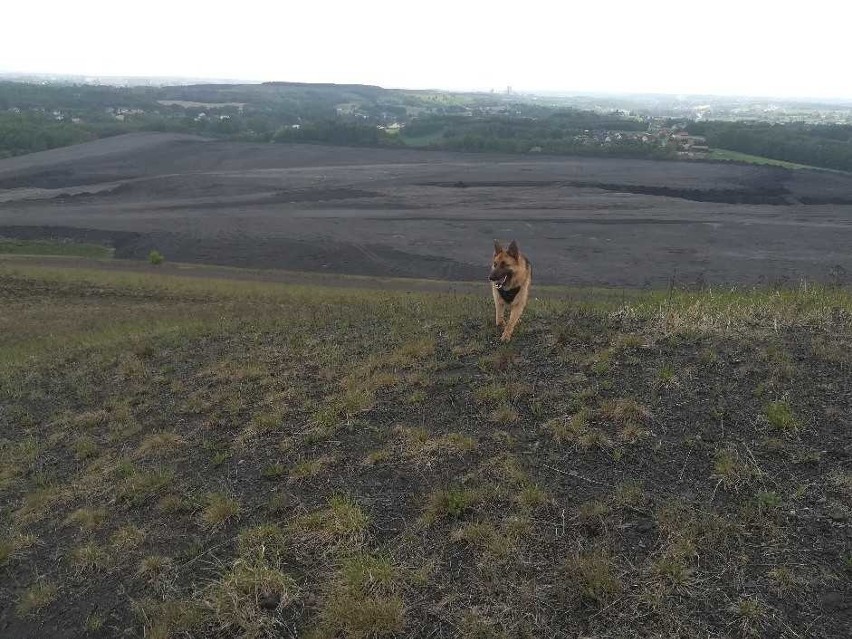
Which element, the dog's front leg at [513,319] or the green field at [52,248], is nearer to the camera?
the dog's front leg at [513,319]

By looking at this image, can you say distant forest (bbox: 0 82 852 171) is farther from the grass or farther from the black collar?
the grass

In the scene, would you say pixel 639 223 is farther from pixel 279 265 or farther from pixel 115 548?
pixel 115 548

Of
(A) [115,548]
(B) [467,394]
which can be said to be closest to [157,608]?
(A) [115,548]

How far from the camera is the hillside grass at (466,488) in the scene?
4.41m

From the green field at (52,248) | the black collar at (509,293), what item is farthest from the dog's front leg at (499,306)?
the green field at (52,248)

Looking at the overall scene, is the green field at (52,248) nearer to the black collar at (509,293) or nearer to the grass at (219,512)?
the black collar at (509,293)

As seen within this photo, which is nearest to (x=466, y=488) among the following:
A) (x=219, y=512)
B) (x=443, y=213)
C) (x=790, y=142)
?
(x=219, y=512)

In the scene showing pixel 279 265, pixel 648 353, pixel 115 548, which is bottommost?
pixel 279 265

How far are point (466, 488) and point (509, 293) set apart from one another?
14.8 feet

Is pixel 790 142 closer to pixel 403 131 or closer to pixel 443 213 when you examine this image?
pixel 403 131

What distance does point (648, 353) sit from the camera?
27.1 ft

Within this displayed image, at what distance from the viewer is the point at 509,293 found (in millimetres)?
9578

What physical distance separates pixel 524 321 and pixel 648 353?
3.00 m

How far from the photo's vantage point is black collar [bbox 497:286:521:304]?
9.52 metres
